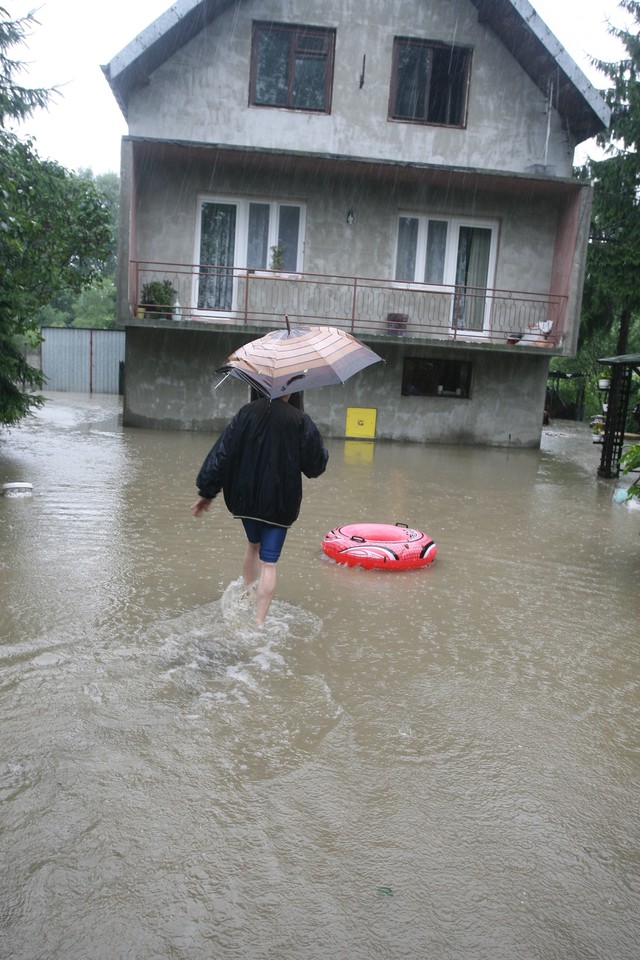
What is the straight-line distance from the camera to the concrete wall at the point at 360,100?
15.7 metres

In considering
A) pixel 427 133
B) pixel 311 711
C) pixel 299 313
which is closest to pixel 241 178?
pixel 299 313

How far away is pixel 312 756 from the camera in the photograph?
3570 millimetres

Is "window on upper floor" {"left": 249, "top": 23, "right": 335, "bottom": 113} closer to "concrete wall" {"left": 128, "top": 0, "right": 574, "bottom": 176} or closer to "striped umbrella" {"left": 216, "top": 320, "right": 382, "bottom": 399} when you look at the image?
"concrete wall" {"left": 128, "top": 0, "right": 574, "bottom": 176}

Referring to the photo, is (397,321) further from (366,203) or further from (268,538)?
(268,538)

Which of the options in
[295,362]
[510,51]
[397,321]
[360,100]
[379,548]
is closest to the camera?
[295,362]

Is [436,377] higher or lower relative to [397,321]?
lower

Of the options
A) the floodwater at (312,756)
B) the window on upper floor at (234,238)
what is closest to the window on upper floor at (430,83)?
the window on upper floor at (234,238)

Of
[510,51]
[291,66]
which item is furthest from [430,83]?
[291,66]

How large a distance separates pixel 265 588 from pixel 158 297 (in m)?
11.8

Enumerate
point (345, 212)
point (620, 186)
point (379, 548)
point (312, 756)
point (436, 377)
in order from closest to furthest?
point (312, 756)
point (379, 548)
point (345, 212)
point (436, 377)
point (620, 186)

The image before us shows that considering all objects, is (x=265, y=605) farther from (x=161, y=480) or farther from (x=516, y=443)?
(x=516, y=443)

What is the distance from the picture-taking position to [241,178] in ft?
53.6

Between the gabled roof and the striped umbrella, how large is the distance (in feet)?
39.7

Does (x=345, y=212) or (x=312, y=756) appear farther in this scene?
(x=345, y=212)
